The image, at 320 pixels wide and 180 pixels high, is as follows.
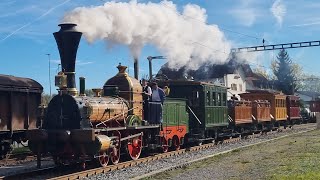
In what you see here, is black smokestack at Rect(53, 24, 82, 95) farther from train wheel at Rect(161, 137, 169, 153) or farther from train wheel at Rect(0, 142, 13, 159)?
train wheel at Rect(0, 142, 13, 159)

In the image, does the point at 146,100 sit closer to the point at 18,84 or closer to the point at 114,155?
the point at 114,155

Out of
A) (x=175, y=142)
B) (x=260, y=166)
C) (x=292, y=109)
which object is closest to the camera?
(x=260, y=166)

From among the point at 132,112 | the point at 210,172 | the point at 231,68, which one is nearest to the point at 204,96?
the point at 132,112

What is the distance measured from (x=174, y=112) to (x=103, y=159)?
4.98 meters

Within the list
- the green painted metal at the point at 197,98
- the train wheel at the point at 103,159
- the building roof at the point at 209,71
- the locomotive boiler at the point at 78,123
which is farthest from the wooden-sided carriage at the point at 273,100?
the train wheel at the point at 103,159

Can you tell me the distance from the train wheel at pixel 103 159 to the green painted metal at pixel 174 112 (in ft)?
12.1

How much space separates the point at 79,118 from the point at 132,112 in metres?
2.63

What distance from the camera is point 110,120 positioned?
13.5m

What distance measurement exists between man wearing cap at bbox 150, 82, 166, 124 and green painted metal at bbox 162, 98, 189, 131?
525mm

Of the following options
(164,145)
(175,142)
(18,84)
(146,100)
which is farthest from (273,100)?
(18,84)

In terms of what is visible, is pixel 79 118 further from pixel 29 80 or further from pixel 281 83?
pixel 281 83

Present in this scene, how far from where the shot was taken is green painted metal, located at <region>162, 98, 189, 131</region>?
16609 millimetres

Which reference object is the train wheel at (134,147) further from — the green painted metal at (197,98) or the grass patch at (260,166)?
the green painted metal at (197,98)

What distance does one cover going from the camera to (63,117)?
1260 centimetres
